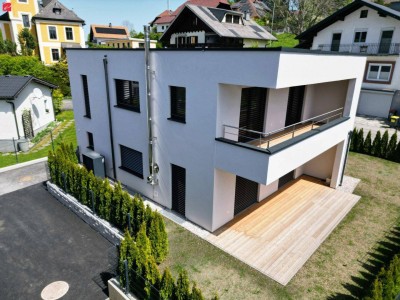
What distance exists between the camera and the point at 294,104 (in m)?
13.9

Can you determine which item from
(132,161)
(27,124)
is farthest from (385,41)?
(27,124)

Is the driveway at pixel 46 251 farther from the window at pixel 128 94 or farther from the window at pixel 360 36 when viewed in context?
the window at pixel 360 36

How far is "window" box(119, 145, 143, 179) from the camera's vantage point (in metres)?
13.7

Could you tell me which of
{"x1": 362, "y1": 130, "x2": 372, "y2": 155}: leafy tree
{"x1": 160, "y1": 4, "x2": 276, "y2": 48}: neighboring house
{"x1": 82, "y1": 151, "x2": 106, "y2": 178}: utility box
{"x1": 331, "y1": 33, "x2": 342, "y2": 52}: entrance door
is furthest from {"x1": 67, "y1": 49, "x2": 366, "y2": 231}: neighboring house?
{"x1": 331, "y1": 33, "x2": 342, "y2": 52}: entrance door

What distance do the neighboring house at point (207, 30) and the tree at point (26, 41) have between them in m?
29.1

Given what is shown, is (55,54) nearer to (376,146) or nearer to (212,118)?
(212,118)

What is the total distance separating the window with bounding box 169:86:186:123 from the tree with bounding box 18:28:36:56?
4256 cm

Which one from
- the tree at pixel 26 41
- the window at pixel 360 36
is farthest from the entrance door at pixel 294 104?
the tree at pixel 26 41

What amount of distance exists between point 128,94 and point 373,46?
28135mm

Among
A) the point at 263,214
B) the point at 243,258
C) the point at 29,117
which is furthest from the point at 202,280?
the point at 29,117

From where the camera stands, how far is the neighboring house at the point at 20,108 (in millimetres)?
20891

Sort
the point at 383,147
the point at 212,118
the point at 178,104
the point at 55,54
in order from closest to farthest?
1. the point at 212,118
2. the point at 178,104
3. the point at 383,147
4. the point at 55,54

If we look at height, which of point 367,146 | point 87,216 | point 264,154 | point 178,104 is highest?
point 178,104

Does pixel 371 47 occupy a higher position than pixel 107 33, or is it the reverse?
pixel 107 33
